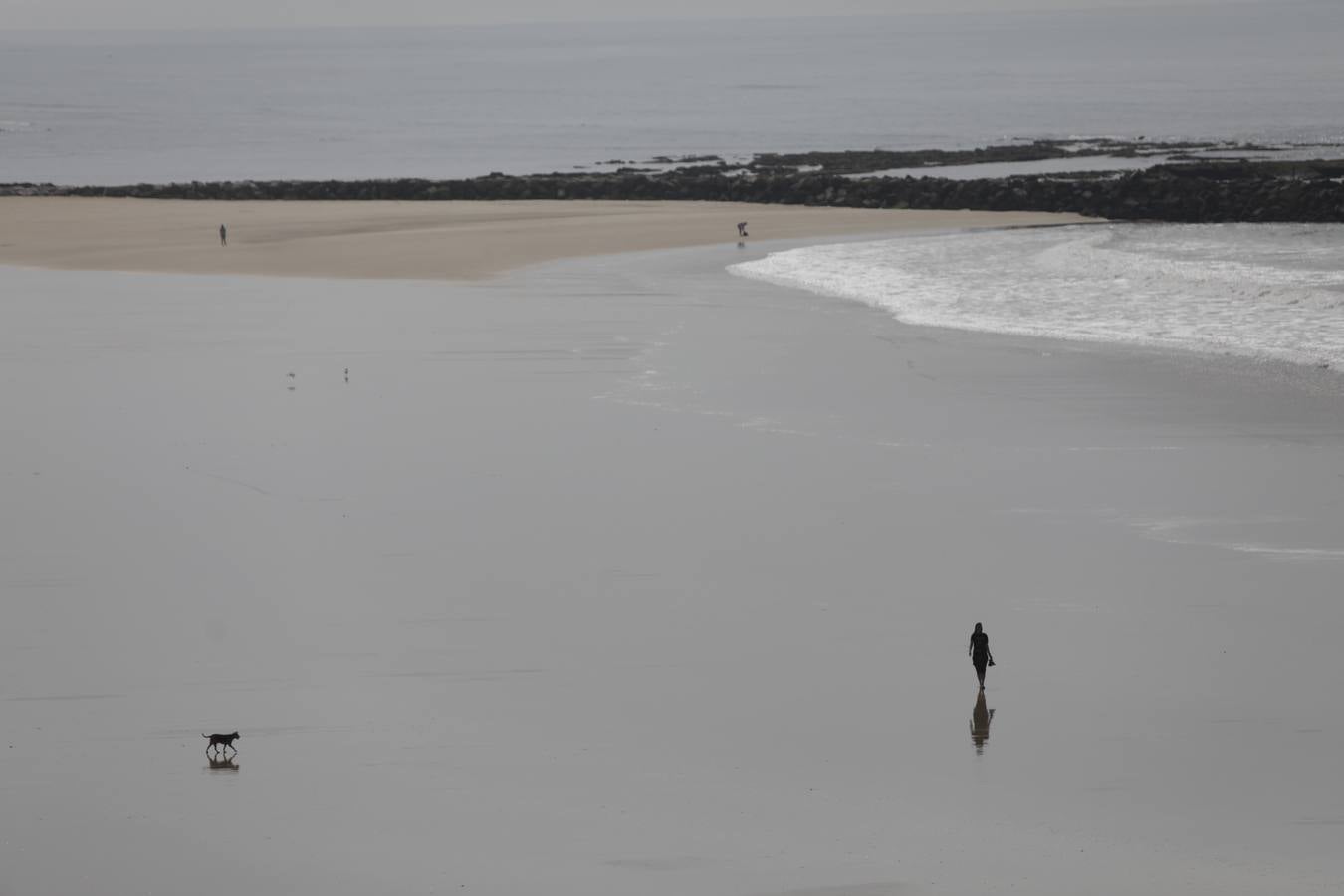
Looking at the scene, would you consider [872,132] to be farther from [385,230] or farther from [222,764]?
[222,764]

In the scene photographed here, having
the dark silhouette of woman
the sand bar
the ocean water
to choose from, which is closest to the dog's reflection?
the dark silhouette of woman

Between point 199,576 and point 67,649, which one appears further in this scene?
point 199,576

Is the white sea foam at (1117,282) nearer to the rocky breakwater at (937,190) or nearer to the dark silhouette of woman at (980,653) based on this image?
the rocky breakwater at (937,190)

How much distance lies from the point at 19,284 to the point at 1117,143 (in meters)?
51.3

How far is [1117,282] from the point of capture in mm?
28375

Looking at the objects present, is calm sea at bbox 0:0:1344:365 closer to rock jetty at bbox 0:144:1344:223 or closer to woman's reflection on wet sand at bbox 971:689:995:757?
rock jetty at bbox 0:144:1344:223

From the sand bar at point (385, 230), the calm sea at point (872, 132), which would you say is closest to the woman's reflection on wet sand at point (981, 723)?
the calm sea at point (872, 132)

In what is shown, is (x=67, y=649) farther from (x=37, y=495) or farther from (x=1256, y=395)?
(x=1256, y=395)

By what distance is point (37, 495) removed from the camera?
14.1 meters

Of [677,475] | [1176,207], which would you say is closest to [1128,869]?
[677,475]

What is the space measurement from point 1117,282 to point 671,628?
1942cm

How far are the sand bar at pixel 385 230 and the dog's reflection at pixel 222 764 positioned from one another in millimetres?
21751

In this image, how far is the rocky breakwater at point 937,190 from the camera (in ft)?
136

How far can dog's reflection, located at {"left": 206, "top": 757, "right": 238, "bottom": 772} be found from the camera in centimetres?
870
